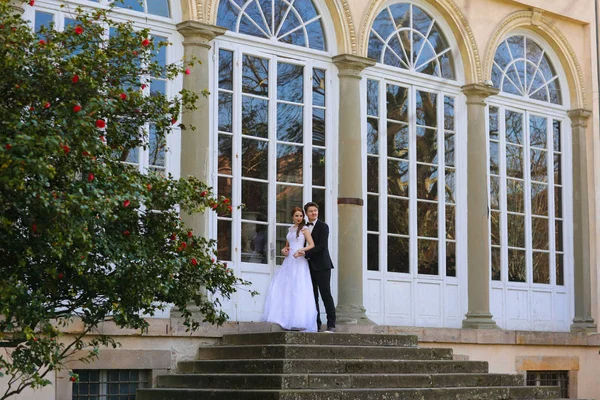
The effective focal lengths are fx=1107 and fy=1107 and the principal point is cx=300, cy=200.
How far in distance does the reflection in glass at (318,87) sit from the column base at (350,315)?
8.35 feet

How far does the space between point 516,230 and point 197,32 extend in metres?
6.04

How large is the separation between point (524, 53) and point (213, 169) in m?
6.11

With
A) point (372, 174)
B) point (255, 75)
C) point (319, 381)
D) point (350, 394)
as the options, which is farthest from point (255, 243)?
point (350, 394)

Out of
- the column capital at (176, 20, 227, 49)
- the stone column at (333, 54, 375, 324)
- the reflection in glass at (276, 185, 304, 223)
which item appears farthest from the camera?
the stone column at (333, 54, 375, 324)

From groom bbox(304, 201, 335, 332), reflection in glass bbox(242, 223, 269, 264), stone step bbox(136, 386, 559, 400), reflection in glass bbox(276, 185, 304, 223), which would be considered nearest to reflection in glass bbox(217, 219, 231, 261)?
reflection in glass bbox(242, 223, 269, 264)

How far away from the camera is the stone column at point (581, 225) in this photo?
54.6ft

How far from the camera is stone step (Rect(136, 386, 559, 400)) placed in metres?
10.4

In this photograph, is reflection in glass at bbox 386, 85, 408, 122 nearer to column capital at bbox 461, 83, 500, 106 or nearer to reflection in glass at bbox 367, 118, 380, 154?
reflection in glass at bbox 367, 118, 380, 154

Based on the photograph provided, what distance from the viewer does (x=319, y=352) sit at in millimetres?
11383

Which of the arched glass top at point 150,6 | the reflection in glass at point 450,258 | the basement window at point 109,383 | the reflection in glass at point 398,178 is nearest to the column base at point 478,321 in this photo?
A: the reflection in glass at point 450,258

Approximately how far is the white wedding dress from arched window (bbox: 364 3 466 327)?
180cm

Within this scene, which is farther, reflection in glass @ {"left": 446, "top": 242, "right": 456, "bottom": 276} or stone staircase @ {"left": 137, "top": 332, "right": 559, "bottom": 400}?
reflection in glass @ {"left": 446, "top": 242, "right": 456, "bottom": 276}

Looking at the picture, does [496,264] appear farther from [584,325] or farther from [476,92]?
[476,92]

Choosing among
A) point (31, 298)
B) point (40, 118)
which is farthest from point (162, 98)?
point (31, 298)
